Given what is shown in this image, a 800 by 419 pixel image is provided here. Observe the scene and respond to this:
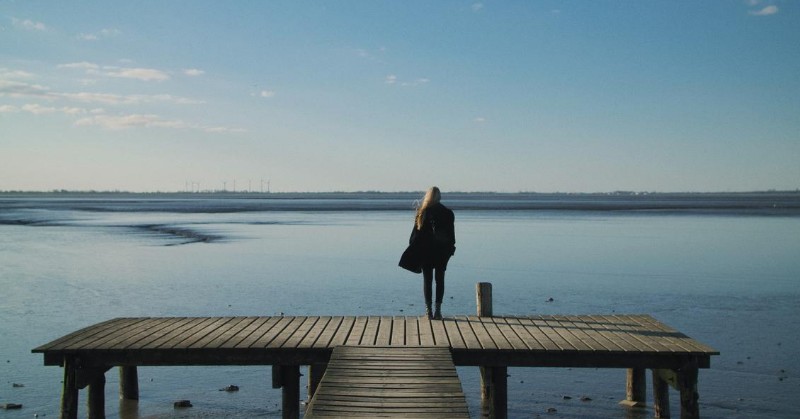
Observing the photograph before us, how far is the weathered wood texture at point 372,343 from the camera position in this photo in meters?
9.96

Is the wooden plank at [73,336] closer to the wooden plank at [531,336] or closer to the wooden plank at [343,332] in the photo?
the wooden plank at [343,332]

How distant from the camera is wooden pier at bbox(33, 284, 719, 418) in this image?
9953mm

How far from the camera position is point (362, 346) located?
10086 mm

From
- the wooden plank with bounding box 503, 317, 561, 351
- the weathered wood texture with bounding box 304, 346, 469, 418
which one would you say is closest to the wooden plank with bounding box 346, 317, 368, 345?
the weathered wood texture with bounding box 304, 346, 469, 418

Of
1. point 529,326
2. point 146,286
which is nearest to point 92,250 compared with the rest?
point 146,286

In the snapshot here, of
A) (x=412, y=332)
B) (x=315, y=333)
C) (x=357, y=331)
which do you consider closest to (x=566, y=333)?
(x=412, y=332)

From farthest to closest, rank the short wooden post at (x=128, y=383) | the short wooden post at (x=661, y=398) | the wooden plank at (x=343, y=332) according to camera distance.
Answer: the short wooden post at (x=128, y=383)
the short wooden post at (x=661, y=398)
the wooden plank at (x=343, y=332)

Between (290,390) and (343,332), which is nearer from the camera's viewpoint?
(290,390)

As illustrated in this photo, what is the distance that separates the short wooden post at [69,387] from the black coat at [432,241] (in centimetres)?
506

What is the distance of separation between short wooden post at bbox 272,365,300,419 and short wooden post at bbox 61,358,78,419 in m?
2.71

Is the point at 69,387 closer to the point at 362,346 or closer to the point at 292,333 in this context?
the point at 292,333

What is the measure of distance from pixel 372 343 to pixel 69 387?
166 inches

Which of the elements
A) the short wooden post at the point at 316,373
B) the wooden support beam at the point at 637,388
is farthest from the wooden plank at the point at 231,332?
the wooden support beam at the point at 637,388

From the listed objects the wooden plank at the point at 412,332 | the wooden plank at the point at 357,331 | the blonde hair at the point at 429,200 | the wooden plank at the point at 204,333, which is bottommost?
the wooden plank at the point at 204,333
